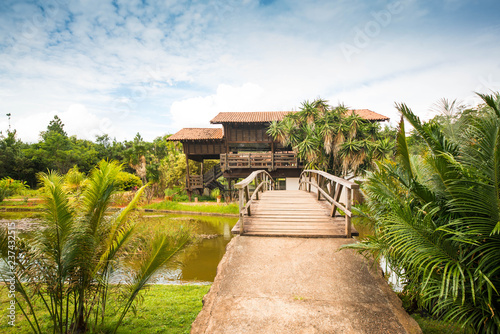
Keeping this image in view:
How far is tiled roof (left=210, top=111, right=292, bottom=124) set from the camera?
1822cm

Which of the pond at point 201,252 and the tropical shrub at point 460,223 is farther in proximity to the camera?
the pond at point 201,252

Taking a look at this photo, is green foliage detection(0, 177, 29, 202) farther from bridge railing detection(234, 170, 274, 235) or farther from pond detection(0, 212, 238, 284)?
bridge railing detection(234, 170, 274, 235)

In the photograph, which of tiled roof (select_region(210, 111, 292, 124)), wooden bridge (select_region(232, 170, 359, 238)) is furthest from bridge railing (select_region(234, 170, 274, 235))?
tiled roof (select_region(210, 111, 292, 124))

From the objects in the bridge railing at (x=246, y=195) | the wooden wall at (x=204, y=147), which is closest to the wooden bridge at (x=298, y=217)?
the bridge railing at (x=246, y=195)

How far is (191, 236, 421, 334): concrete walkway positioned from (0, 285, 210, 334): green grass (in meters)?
1.84

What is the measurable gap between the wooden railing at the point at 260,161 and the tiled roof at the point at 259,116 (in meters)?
2.34

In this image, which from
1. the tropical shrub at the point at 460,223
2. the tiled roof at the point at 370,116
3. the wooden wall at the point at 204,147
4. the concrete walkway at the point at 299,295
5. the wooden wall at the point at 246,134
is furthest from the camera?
the wooden wall at the point at 204,147

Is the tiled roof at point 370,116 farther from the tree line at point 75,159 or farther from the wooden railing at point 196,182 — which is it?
the tree line at point 75,159

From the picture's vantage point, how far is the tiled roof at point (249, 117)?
1822 cm

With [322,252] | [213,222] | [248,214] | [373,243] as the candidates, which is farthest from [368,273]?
[213,222]

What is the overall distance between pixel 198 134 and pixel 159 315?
1606cm

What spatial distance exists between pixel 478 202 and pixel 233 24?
965 centimetres

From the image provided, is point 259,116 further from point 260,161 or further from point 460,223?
point 460,223

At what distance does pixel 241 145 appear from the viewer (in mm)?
20562
